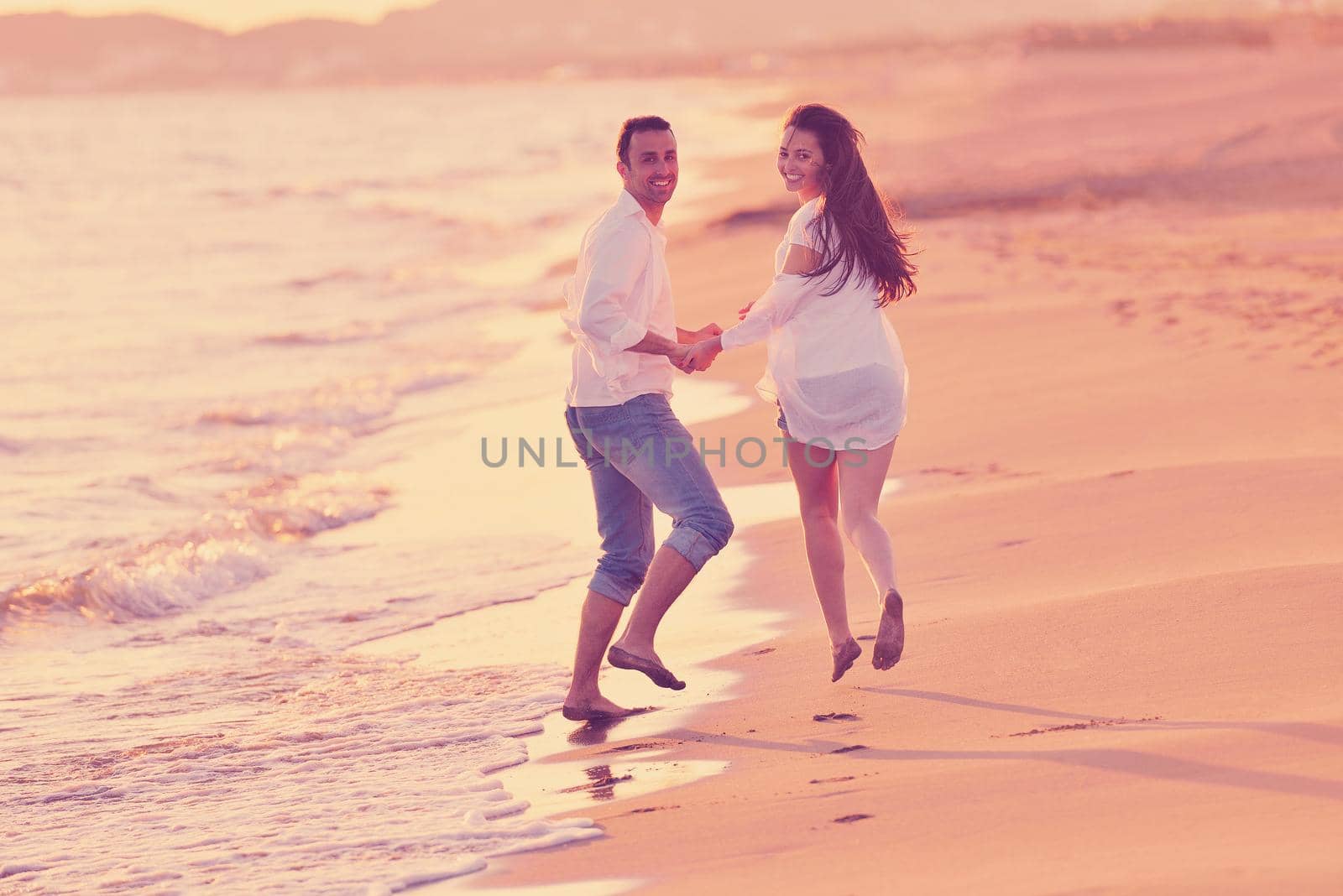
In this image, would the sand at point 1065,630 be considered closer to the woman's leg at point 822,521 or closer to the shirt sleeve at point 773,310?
the woman's leg at point 822,521

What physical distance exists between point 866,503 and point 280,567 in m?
3.74

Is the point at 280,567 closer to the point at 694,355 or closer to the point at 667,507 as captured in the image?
the point at 667,507

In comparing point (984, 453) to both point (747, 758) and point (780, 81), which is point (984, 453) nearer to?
point (747, 758)

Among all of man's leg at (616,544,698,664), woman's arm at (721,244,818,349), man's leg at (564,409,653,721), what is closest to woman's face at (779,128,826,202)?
woman's arm at (721,244,818,349)

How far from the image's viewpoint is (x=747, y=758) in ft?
14.6

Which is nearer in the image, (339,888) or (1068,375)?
(339,888)

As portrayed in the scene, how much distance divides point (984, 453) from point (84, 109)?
463 ft

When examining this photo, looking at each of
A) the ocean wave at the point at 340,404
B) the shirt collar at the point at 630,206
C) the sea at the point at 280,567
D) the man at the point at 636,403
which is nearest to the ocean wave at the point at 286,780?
the sea at the point at 280,567

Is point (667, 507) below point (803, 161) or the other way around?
below

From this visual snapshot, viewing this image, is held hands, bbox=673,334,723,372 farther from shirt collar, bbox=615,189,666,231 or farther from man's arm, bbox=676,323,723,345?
shirt collar, bbox=615,189,666,231


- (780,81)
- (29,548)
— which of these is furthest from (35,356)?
(780,81)

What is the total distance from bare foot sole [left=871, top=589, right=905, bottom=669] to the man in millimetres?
512

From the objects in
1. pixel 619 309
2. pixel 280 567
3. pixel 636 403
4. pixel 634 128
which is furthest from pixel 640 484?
pixel 280 567

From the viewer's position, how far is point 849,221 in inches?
192
